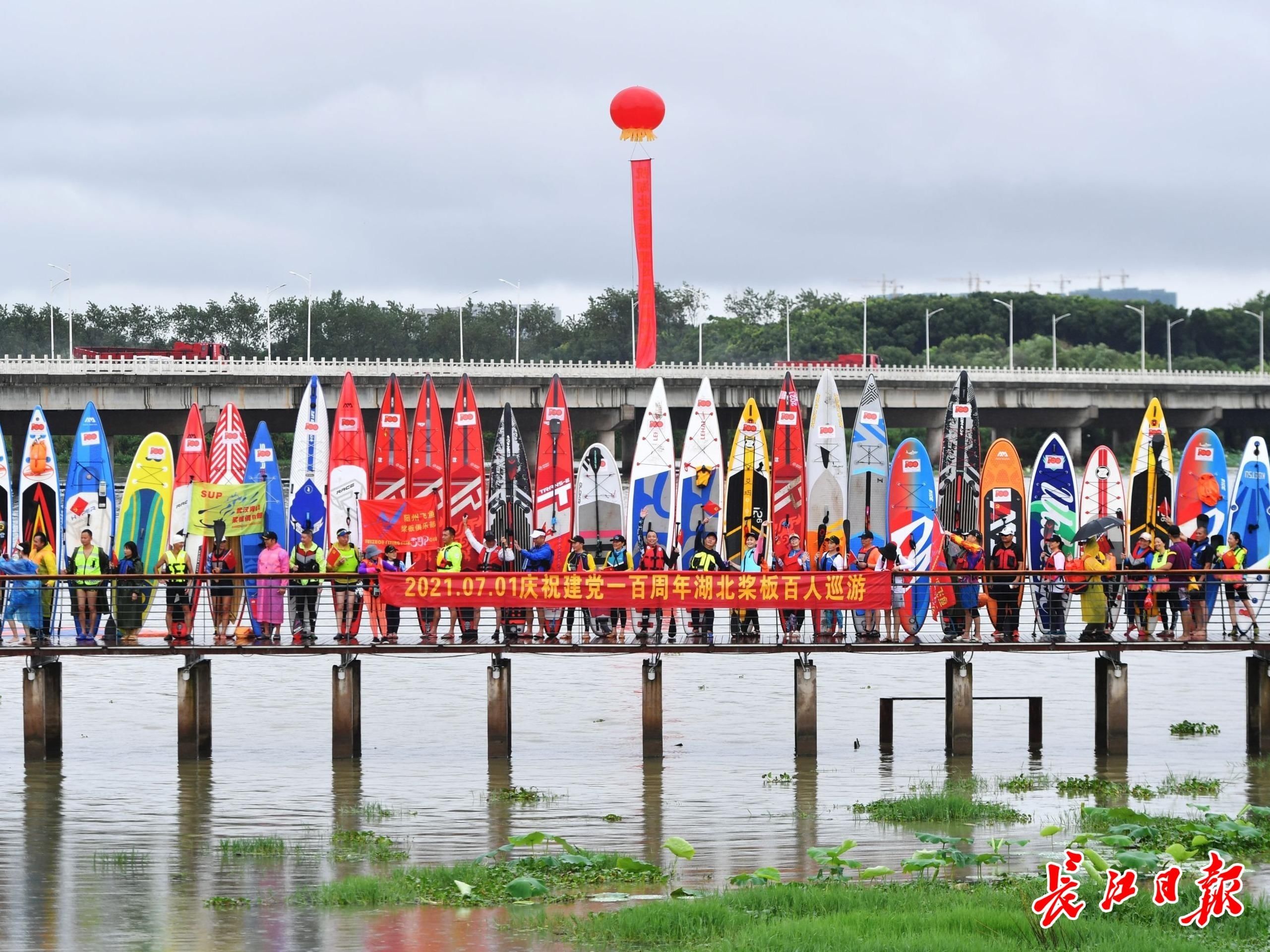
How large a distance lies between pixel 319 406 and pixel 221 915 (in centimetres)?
2409

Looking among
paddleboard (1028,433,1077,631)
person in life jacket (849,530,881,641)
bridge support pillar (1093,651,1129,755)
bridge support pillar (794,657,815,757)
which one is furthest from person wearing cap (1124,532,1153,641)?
paddleboard (1028,433,1077,631)

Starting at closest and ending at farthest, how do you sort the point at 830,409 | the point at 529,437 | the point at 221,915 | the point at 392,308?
1. the point at 221,915
2. the point at 830,409
3. the point at 529,437
4. the point at 392,308

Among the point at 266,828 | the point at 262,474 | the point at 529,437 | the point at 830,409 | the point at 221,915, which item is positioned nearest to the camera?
the point at 221,915

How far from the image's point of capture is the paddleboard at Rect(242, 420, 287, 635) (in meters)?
34.1

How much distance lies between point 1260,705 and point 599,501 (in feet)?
55.9

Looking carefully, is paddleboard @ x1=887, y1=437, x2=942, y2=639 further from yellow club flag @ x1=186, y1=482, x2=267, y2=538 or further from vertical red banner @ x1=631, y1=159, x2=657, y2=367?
vertical red banner @ x1=631, y1=159, x2=657, y2=367

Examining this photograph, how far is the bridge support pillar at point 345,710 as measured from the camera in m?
22.5

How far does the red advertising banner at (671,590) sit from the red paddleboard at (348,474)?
49.5ft

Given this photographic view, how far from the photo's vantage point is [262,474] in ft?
119

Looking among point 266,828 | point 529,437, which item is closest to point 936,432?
point 529,437

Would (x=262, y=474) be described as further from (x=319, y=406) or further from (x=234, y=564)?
(x=234, y=564)

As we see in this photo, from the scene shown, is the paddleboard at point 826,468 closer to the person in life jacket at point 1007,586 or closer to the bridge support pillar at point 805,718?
the person in life jacket at point 1007,586

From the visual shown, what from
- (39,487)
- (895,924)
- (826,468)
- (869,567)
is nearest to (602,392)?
(826,468)

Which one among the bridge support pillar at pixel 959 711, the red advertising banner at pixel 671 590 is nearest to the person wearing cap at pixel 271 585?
the red advertising banner at pixel 671 590
